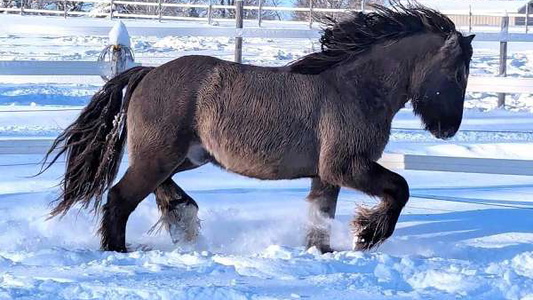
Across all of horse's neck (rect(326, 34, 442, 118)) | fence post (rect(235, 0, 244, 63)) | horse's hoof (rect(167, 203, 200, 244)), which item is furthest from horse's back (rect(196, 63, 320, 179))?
fence post (rect(235, 0, 244, 63))

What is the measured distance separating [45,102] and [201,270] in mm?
9791

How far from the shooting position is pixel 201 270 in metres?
4.62

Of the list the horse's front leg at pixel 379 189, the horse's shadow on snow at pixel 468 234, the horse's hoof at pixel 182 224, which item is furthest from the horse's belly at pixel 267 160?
the horse's shadow on snow at pixel 468 234

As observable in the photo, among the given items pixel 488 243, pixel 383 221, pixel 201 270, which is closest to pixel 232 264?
→ pixel 201 270

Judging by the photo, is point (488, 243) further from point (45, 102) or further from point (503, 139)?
point (45, 102)

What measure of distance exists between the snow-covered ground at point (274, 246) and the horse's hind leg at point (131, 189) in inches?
8.9

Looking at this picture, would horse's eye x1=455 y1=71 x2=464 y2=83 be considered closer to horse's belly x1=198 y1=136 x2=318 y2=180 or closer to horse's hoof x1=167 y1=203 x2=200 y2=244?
horse's belly x1=198 y1=136 x2=318 y2=180

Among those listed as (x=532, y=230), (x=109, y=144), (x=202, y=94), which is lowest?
(x=532, y=230)

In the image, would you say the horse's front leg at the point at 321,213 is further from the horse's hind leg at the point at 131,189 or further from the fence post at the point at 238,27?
the fence post at the point at 238,27

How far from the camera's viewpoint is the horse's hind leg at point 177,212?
5.75 m

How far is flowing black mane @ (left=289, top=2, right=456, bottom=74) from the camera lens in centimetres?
568

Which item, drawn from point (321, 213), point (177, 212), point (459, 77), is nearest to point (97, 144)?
point (177, 212)

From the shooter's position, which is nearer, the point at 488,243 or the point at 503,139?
the point at 488,243

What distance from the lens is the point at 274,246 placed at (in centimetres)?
526
